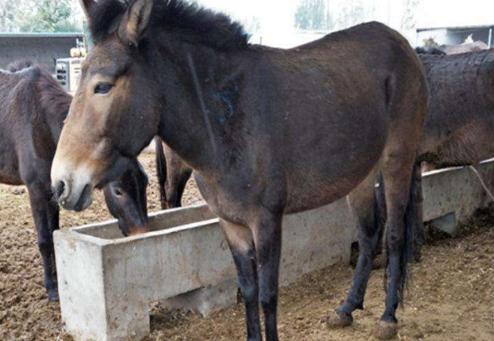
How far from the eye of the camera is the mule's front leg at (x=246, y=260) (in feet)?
9.16

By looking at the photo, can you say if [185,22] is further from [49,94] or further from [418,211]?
[418,211]

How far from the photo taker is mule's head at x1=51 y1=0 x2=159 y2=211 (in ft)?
6.91

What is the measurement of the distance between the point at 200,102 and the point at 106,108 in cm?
45

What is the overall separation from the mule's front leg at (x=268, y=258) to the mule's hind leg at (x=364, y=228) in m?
1.01

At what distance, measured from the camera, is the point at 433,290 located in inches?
156

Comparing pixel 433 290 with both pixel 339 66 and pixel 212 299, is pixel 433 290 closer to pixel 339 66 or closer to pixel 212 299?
pixel 212 299

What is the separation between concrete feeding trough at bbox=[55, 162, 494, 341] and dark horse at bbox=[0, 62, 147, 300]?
22cm

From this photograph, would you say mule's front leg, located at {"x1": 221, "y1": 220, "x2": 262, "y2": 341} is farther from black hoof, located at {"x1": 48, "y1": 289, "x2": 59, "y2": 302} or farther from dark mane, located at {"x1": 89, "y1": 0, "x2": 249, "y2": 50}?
black hoof, located at {"x1": 48, "y1": 289, "x2": 59, "y2": 302}

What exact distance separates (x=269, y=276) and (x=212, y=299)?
1.15 metres

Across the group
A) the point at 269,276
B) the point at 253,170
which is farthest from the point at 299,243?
the point at 253,170

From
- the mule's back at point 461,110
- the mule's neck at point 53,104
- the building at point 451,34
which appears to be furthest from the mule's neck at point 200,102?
the building at point 451,34

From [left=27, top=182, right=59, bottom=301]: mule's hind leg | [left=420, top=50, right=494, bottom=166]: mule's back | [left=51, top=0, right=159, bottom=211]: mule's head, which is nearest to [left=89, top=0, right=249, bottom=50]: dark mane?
[left=51, top=0, right=159, bottom=211]: mule's head

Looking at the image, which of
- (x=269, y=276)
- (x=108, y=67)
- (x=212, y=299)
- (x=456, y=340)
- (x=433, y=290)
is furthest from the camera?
(x=433, y=290)

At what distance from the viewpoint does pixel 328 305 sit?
148 inches
